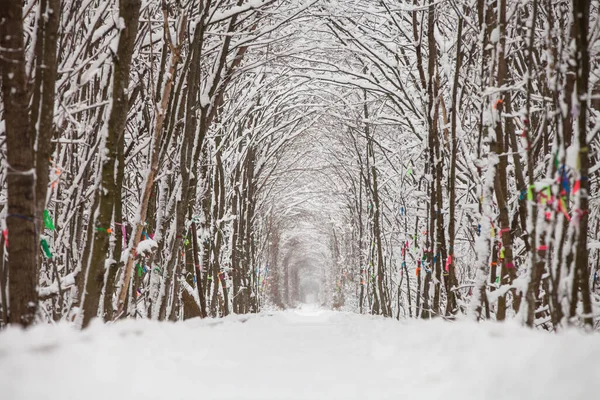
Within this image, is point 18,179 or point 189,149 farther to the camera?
point 189,149

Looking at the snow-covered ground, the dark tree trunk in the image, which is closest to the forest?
the dark tree trunk

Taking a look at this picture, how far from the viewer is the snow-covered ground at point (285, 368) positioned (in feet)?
4.85

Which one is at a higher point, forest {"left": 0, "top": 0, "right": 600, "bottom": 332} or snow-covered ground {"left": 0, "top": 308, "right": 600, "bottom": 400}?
forest {"left": 0, "top": 0, "right": 600, "bottom": 332}

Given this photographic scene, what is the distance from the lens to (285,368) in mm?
2719

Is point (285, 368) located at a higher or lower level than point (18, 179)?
lower

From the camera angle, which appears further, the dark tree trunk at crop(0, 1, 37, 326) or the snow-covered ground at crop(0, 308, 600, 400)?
the dark tree trunk at crop(0, 1, 37, 326)

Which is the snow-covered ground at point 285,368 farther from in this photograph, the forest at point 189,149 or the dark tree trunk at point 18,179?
the forest at point 189,149

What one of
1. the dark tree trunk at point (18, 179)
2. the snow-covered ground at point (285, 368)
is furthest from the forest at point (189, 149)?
the snow-covered ground at point (285, 368)

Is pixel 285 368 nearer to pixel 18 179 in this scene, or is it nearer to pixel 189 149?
pixel 18 179

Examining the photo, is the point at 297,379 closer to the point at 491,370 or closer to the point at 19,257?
the point at 491,370

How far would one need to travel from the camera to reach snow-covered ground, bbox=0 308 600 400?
148cm

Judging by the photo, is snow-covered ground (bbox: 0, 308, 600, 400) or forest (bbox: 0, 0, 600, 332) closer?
snow-covered ground (bbox: 0, 308, 600, 400)

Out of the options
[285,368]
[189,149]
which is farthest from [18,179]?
[189,149]

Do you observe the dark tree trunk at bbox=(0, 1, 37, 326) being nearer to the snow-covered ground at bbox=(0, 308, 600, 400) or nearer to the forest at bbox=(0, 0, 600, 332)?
the forest at bbox=(0, 0, 600, 332)
